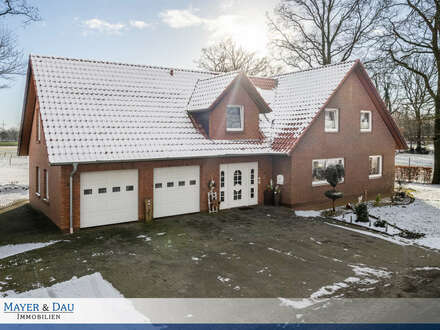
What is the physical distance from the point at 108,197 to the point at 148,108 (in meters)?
4.38

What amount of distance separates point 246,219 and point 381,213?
6.39m

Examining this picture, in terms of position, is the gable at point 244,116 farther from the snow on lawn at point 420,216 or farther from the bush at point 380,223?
the snow on lawn at point 420,216

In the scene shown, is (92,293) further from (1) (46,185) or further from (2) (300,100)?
(2) (300,100)

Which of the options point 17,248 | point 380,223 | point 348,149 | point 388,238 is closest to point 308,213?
point 380,223

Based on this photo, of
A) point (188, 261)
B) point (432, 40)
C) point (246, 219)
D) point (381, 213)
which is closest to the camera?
point (188, 261)

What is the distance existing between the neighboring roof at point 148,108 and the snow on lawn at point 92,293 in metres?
4.77

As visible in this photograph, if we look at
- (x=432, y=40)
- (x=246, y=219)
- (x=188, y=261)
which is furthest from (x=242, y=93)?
(x=432, y=40)

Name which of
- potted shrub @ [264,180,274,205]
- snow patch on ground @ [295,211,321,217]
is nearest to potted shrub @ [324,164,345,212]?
snow patch on ground @ [295,211,321,217]

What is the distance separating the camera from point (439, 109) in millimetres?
25516

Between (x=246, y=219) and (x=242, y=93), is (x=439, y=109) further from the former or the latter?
(x=246, y=219)

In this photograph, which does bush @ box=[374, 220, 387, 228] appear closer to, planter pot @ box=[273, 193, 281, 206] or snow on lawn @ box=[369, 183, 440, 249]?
snow on lawn @ box=[369, 183, 440, 249]

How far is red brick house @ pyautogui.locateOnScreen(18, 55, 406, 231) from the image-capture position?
13391 mm

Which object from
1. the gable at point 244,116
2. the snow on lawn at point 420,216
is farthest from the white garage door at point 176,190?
the snow on lawn at point 420,216

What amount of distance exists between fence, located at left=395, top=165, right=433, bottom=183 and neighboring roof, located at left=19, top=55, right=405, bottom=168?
10.4 m
